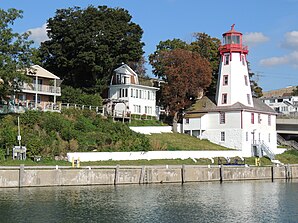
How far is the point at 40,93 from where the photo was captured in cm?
6600

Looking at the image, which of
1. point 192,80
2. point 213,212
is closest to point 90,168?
point 213,212

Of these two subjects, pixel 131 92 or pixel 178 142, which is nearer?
pixel 178 142

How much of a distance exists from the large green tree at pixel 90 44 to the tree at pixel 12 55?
728 inches

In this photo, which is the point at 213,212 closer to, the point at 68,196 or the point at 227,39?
the point at 68,196

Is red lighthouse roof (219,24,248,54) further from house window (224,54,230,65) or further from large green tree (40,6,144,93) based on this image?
large green tree (40,6,144,93)

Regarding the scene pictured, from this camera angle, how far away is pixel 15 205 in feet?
111

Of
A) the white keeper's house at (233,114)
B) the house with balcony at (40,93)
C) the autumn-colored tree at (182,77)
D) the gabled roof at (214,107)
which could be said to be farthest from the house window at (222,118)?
the house with balcony at (40,93)

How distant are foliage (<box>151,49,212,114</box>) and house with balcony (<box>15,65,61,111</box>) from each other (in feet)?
53.4

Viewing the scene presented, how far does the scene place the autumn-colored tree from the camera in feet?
242

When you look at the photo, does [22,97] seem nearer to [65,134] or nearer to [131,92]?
[65,134]

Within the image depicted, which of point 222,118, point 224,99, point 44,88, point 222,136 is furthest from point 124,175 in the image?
point 224,99

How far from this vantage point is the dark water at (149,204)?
31734mm

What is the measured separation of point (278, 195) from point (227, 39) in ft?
116

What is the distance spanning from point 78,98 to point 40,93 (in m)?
5.63
